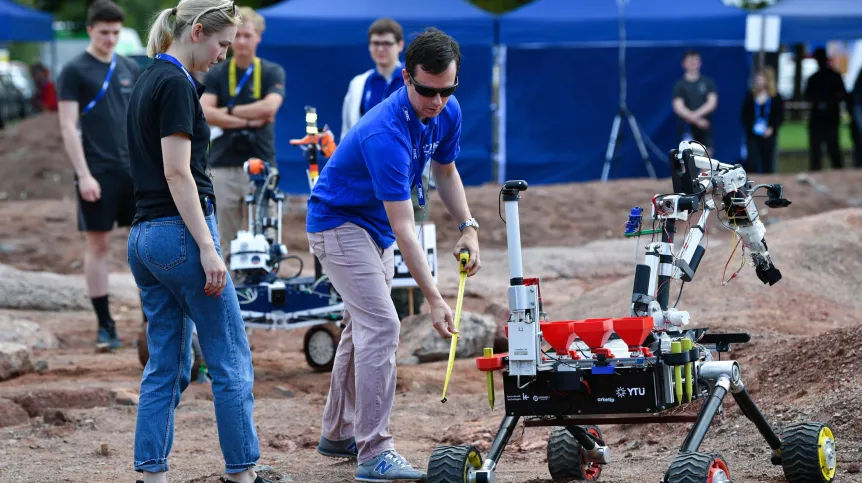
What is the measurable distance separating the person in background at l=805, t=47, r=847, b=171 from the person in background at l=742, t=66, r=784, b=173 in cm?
104

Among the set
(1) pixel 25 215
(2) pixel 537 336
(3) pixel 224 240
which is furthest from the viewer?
(1) pixel 25 215

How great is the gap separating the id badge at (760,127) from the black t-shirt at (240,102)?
34.7 feet

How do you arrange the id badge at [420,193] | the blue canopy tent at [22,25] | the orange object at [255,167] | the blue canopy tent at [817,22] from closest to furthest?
1. the id badge at [420,193]
2. the orange object at [255,167]
3. the blue canopy tent at [817,22]
4. the blue canopy tent at [22,25]

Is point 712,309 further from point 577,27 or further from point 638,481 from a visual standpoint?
point 577,27

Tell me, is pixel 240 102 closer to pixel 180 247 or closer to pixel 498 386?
pixel 498 386

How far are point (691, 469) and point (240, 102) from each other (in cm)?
484

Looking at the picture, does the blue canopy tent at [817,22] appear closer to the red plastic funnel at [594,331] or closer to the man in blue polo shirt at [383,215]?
the man in blue polo shirt at [383,215]

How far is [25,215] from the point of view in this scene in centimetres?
1605

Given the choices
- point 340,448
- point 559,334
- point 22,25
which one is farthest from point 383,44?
point 22,25

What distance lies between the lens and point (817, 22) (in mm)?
17469

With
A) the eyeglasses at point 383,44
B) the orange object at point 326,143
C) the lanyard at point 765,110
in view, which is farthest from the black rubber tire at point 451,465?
the lanyard at point 765,110

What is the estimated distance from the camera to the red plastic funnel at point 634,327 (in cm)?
436

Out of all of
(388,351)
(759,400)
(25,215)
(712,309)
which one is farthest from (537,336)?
(25,215)

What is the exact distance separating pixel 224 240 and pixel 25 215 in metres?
8.70
